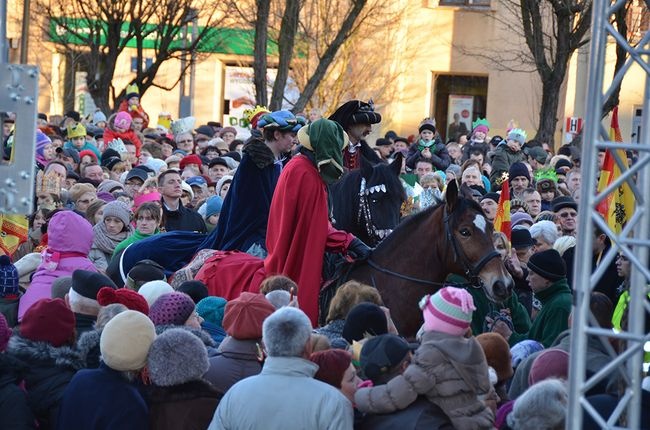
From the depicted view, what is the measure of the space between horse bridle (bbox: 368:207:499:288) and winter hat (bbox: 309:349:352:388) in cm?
264

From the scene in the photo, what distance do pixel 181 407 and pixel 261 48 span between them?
65.3 feet

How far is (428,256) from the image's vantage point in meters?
9.31

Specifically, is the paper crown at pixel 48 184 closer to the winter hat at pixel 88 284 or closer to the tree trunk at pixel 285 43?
the winter hat at pixel 88 284

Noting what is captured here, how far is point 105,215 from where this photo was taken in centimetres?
1215

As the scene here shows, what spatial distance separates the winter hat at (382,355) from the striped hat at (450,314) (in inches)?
6.8

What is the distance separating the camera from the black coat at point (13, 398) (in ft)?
21.4

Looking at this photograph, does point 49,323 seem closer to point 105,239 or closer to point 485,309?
point 485,309

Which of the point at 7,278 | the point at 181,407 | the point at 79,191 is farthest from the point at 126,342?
the point at 79,191

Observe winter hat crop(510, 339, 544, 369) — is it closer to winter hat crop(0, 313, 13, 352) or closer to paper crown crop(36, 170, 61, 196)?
winter hat crop(0, 313, 13, 352)

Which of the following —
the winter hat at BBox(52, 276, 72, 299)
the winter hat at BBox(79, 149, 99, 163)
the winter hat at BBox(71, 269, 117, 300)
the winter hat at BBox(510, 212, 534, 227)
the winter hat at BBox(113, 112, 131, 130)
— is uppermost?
the winter hat at BBox(113, 112, 131, 130)

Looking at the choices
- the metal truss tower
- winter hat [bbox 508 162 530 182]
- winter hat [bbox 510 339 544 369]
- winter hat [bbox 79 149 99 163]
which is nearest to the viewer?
the metal truss tower

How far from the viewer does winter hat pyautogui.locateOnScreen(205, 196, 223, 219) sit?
1338cm

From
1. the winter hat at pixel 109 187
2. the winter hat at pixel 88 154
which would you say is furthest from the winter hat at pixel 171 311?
the winter hat at pixel 88 154

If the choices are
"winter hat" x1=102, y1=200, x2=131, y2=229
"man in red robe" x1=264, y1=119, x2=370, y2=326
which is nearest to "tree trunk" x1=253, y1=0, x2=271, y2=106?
"winter hat" x1=102, y1=200, x2=131, y2=229
